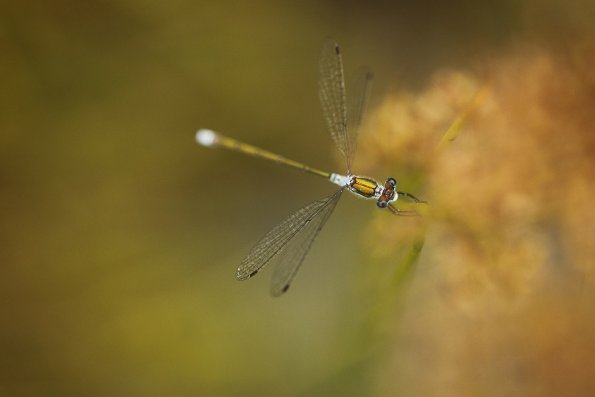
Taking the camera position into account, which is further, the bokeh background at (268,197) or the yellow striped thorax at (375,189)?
the bokeh background at (268,197)

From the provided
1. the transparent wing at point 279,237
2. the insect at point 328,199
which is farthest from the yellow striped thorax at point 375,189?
the transparent wing at point 279,237

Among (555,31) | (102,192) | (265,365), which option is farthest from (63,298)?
(555,31)

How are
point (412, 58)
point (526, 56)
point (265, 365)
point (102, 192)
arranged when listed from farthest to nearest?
point (412, 58) → point (102, 192) → point (265, 365) → point (526, 56)

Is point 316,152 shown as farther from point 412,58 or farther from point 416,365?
point 416,365

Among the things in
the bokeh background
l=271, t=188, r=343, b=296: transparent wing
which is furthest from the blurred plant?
l=271, t=188, r=343, b=296: transparent wing

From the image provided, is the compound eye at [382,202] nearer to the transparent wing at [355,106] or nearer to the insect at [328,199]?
the insect at [328,199]
